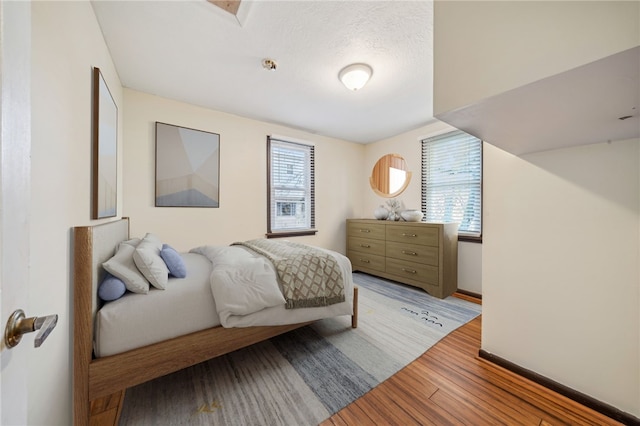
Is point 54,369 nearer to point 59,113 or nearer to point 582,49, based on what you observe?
point 59,113

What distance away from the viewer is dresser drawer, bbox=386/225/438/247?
288 cm

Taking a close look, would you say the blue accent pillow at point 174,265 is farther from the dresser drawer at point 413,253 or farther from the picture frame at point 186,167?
the dresser drawer at point 413,253

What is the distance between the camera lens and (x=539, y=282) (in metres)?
1.41

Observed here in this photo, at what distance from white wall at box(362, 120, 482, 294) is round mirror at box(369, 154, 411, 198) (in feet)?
0.25

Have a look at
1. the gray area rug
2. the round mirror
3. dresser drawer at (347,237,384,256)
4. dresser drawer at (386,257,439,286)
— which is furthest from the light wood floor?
the round mirror

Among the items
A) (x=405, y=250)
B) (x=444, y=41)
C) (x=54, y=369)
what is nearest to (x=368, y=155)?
(x=405, y=250)

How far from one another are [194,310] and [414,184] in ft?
11.1

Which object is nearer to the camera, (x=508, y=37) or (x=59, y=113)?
(x=508, y=37)

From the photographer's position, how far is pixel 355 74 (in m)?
2.03

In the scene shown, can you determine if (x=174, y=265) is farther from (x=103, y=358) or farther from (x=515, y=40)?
(x=515, y=40)

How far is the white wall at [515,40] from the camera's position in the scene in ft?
1.66

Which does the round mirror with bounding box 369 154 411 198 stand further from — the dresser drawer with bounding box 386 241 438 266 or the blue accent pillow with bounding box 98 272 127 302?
the blue accent pillow with bounding box 98 272 127 302

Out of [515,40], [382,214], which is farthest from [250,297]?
[382,214]

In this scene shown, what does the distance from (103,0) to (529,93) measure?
90.4 inches
